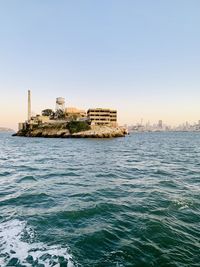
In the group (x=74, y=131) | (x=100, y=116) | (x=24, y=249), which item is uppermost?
(x=100, y=116)

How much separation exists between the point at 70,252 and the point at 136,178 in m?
17.3

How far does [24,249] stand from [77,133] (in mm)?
146754

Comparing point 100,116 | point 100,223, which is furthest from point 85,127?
point 100,223

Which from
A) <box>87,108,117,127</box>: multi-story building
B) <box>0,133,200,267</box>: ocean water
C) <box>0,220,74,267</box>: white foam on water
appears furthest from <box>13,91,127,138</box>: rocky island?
<box>0,220,74,267</box>: white foam on water

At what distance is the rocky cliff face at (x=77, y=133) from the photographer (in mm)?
153250

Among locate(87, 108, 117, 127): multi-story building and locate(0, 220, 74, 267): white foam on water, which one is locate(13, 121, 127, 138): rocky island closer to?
locate(87, 108, 117, 127): multi-story building

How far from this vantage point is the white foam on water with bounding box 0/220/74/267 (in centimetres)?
1033

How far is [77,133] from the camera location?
6206 inches

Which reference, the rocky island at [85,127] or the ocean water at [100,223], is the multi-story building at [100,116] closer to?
the rocky island at [85,127]

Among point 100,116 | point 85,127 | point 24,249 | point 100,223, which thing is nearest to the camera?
point 24,249

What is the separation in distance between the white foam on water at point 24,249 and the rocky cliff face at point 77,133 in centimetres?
13862

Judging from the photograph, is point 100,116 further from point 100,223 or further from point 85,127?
point 100,223

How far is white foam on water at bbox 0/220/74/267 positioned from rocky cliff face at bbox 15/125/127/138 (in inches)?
5457

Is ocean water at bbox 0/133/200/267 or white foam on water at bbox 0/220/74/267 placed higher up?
ocean water at bbox 0/133/200/267
